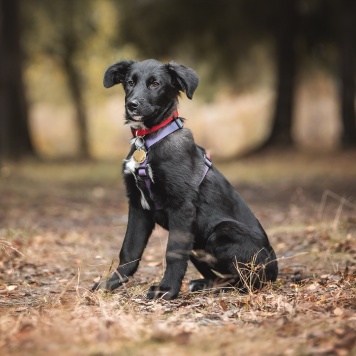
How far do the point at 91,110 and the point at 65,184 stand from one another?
19452mm

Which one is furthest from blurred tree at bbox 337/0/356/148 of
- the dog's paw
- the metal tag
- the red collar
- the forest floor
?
the metal tag

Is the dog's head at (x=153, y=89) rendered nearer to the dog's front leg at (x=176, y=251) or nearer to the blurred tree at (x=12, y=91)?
the dog's front leg at (x=176, y=251)

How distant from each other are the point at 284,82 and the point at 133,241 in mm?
15783

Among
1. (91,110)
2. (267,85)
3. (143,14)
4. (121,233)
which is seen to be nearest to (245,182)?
(121,233)

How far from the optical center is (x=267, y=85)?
25.7 meters

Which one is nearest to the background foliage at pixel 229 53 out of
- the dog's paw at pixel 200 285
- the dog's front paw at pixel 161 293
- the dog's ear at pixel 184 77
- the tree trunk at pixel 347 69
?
the tree trunk at pixel 347 69

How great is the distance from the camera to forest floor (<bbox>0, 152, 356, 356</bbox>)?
3.36 m

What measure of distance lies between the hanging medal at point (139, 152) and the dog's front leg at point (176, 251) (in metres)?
0.45

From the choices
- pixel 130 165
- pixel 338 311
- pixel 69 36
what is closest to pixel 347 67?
pixel 69 36

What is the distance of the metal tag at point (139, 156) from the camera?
479 centimetres

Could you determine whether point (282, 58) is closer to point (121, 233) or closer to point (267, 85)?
point (267, 85)

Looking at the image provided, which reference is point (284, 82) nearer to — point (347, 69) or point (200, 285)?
point (347, 69)

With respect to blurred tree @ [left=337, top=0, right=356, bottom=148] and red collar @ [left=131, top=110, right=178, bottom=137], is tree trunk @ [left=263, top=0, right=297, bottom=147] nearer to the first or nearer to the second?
blurred tree @ [left=337, top=0, right=356, bottom=148]

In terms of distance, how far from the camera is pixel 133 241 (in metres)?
5.01
